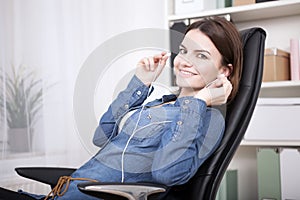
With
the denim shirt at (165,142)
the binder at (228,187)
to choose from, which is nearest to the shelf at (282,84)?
the binder at (228,187)

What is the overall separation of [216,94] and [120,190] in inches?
16.5

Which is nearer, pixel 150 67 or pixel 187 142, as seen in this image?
pixel 187 142

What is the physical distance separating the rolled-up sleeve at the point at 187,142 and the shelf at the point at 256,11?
114cm

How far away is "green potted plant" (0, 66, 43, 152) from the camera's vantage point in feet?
6.57

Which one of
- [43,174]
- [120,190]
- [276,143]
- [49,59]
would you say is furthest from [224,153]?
[49,59]

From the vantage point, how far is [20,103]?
2057mm

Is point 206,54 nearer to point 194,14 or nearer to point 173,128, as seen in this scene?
point 173,128

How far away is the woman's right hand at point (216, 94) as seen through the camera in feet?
4.19

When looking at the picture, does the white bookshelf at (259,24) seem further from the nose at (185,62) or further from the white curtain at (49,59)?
the nose at (185,62)

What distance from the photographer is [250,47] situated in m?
1.39

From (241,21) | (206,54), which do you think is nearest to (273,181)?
(241,21)

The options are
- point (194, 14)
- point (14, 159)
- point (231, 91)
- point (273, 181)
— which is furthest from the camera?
A: point (194, 14)

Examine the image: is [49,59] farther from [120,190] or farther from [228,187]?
[120,190]

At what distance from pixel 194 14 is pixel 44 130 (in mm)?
956
